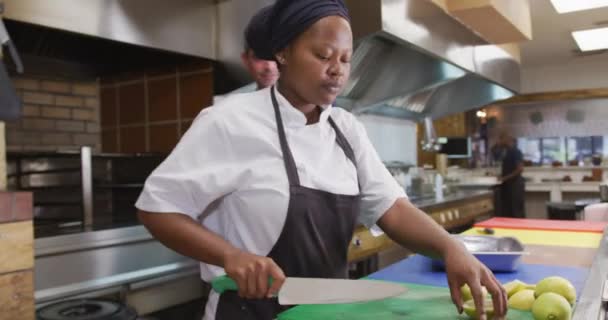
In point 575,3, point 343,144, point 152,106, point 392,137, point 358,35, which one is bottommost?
point 343,144

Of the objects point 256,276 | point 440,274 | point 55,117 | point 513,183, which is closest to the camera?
point 256,276

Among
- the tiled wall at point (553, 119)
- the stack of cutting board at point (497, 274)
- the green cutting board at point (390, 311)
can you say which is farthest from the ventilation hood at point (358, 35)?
the tiled wall at point (553, 119)

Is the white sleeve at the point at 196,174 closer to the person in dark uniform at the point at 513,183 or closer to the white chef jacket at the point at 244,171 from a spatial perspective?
the white chef jacket at the point at 244,171

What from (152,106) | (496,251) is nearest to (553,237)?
(496,251)

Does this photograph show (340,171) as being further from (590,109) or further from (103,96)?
(590,109)

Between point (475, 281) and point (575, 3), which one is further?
point (575, 3)

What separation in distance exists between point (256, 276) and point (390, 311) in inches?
17.6

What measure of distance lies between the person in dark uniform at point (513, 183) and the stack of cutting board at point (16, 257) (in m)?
7.29

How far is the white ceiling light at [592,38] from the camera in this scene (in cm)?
534

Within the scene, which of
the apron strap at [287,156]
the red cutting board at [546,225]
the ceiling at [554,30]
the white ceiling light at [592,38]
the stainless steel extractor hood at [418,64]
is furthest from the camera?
the ceiling at [554,30]

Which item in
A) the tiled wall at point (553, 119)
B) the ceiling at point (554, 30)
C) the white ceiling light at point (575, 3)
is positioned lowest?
the tiled wall at point (553, 119)

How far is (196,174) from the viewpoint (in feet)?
3.56

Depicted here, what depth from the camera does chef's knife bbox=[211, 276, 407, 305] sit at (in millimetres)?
972

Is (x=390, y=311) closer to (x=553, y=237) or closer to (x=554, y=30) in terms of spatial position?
(x=553, y=237)
